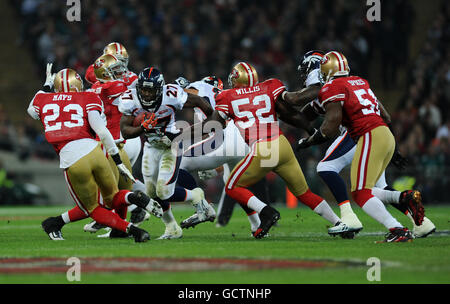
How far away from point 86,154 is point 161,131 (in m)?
0.95

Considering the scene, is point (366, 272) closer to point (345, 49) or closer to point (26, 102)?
point (345, 49)

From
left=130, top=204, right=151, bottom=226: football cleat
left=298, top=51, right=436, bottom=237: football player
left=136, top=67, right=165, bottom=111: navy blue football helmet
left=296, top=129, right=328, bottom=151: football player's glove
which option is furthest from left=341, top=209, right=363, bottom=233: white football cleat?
left=130, top=204, right=151, bottom=226: football cleat

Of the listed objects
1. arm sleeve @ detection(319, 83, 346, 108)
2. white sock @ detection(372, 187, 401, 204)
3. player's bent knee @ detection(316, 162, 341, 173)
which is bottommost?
white sock @ detection(372, 187, 401, 204)

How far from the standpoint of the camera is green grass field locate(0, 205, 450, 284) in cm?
537

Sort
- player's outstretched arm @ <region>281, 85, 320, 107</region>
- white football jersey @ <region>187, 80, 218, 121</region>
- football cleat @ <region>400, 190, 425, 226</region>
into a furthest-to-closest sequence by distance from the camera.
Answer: white football jersey @ <region>187, 80, 218, 121</region>, player's outstretched arm @ <region>281, 85, 320, 107</region>, football cleat @ <region>400, 190, 425, 226</region>

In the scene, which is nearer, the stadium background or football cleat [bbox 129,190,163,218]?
football cleat [bbox 129,190,163,218]

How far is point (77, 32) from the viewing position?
18422 mm

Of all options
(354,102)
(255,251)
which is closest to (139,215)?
(255,251)

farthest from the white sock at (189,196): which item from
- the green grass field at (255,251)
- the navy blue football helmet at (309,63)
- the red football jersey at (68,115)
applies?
the navy blue football helmet at (309,63)

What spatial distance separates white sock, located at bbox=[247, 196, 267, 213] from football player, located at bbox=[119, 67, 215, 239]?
2.26 ft

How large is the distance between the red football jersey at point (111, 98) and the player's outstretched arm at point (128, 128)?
64 centimetres

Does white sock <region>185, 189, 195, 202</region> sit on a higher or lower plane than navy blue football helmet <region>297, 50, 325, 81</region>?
lower

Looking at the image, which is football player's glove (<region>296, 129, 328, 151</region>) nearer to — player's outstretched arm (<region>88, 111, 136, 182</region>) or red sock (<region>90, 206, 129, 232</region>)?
player's outstretched arm (<region>88, 111, 136, 182</region>)
